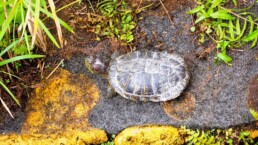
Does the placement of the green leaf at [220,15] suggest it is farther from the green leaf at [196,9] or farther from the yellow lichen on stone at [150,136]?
the yellow lichen on stone at [150,136]

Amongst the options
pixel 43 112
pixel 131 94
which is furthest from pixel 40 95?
pixel 131 94

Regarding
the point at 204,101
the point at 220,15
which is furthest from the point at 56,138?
the point at 220,15

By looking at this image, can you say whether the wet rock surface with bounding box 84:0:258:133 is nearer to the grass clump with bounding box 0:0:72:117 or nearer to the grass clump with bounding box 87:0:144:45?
the grass clump with bounding box 87:0:144:45

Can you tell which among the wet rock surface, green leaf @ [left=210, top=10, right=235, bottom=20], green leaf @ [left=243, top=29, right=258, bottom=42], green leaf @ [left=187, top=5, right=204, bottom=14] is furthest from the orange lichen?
green leaf @ [left=243, top=29, right=258, bottom=42]

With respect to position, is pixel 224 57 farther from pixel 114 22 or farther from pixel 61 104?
pixel 61 104

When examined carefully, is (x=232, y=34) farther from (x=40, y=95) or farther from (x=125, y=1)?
(x=40, y=95)
